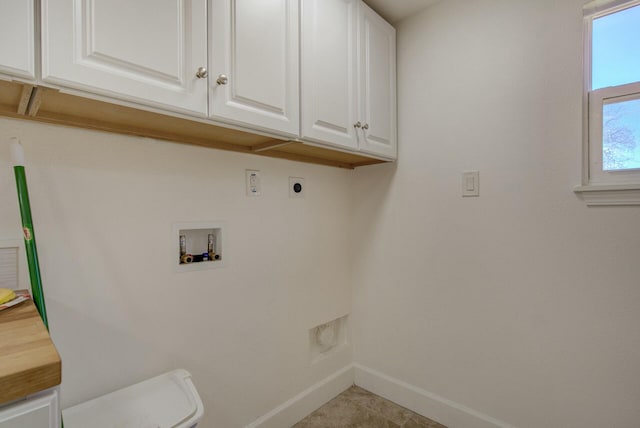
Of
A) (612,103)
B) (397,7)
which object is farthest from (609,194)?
(397,7)

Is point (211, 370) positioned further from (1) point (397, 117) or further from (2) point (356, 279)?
(1) point (397, 117)

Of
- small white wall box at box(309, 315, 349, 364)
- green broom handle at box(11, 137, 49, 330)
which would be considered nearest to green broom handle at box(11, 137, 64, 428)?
green broom handle at box(11, 137, 49, 330)

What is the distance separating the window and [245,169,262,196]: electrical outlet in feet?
4.78

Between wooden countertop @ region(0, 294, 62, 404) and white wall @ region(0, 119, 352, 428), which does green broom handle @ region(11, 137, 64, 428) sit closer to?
wooden countertop @ region(0, 294, 62, 404)

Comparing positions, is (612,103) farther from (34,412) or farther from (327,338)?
(34,412)

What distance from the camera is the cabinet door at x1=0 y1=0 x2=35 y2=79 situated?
28.5 inches

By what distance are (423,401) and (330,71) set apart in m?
1.88

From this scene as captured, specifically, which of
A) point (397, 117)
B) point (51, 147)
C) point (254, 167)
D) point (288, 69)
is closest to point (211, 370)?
point (254, 167)

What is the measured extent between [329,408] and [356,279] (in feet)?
2.61

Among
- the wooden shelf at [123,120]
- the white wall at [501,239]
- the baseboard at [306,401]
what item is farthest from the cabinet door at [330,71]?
the baseboard at [306,401]

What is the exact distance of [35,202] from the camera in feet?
3.38

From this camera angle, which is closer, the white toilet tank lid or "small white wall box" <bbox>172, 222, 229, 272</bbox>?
the white toilet tank lid

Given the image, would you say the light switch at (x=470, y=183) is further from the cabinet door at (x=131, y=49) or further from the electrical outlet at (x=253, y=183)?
the cabinet door at (x=131, y=49)

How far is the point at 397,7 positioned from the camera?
180 centimetres
